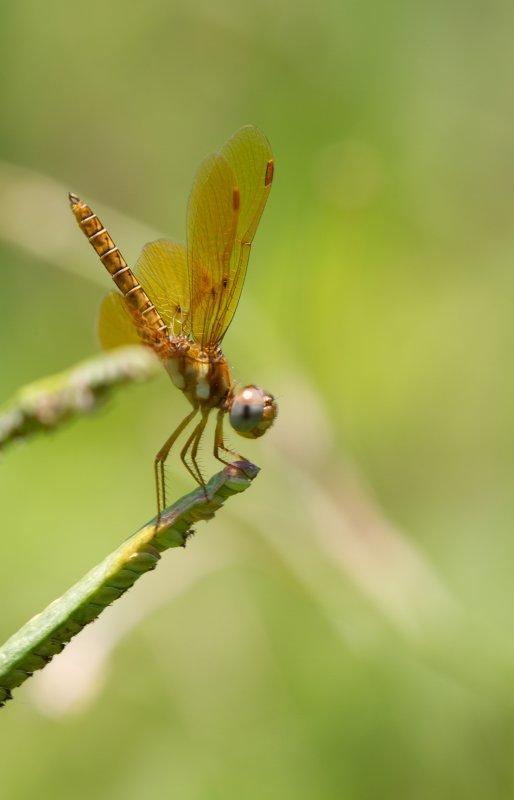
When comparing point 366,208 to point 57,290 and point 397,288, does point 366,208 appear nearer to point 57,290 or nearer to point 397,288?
point 397,288

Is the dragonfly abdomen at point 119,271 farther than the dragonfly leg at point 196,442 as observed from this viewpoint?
Yes

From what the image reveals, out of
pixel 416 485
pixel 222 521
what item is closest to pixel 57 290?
pixel 222 521

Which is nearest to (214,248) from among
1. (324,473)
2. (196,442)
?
(196,442)

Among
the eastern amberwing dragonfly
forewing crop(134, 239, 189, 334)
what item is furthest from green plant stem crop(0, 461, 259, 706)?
forewing crop(134, 239, 189, 334)

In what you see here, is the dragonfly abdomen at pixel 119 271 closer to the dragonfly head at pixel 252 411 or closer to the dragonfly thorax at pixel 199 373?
the dragonfly thorax at pixel 199 373

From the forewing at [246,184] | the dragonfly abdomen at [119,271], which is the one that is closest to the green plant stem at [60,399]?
the forewing at [246,184]

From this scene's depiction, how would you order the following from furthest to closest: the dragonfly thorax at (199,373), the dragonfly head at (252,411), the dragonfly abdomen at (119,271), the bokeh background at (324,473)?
the bokeh background at (324,473)
the dragonfly abdomen at (119,271)
the dragonfly thorax at (199,373)
the dragonfly head at (252,411)
